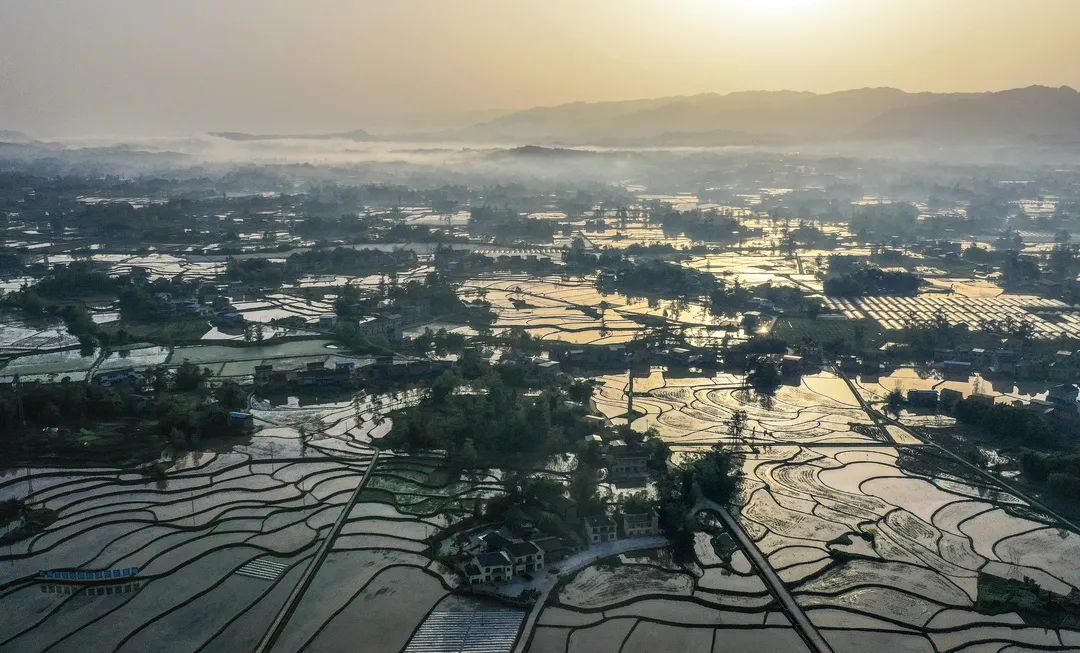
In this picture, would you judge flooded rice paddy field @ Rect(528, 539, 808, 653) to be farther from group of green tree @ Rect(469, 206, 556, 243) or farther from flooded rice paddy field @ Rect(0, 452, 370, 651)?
group of green tree @ Rect(469, 206, 556, 243)

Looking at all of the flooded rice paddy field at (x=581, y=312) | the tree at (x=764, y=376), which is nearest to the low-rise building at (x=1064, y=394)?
the tree at (x=764, y=376)

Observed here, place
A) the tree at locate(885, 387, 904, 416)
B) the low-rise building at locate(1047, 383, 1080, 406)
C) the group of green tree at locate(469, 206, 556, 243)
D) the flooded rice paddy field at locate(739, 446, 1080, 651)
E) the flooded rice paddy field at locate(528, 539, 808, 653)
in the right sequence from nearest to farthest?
the flooded rice paddy field at locate(528, 539, 808, 653)
the flooded rice paddy field at locate(739, 446, 1080, 651)
the low-rise building at locate(1047, 383, 1080, 406)
the tree at locate(885, 387, 904, 416)
the group of green tree at locate(469, 206, 556, 243)

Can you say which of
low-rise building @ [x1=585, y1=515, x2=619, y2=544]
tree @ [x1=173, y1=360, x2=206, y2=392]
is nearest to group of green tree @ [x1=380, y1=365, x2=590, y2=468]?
low-rise building @ [x1=585, y1=515, x2=619, y2=544]

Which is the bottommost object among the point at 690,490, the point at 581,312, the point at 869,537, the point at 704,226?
the point at 869,537

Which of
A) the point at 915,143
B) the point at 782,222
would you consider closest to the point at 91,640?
the point at 782,222

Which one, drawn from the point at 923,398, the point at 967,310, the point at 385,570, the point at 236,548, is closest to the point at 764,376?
the point at 923,398

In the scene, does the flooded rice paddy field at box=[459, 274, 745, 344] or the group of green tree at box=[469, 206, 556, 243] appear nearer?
the flooded rice paddy field at box=[459, 274, 745, 344]

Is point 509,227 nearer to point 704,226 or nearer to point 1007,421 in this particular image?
point 704,226

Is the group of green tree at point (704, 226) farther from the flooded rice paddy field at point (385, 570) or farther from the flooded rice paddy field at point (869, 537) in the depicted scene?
the flooded rice paddy field at point (385, 570)
